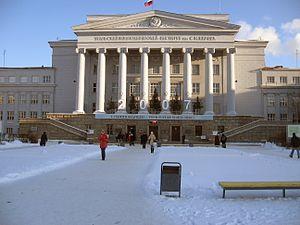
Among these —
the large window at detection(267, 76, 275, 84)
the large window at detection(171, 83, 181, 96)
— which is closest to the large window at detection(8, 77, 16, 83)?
the large window at detection(171, 83, 181, 96)

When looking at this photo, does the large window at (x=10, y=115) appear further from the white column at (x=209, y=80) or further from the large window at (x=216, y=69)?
the large window at (x=216, y=69)

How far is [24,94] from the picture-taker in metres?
72.7

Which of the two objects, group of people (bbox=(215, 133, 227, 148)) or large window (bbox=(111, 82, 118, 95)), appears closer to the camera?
group of people (bbox=(215, 133, 227, 148))

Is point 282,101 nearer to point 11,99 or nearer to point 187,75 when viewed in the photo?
point 187,75

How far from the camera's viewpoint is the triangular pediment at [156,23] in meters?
62.5

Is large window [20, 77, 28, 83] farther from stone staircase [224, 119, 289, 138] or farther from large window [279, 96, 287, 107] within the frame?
large window [279, 96, 287, 107]

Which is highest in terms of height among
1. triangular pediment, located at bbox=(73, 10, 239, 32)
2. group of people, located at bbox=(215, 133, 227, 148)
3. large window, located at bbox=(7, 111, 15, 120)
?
triangular pediment, located at bbox=(73, 10, 239, 32)

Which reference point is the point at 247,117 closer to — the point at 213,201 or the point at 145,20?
the point at 145,20

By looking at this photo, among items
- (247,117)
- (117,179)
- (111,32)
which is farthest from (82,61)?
(117,179)

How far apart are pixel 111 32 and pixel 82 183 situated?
5353cm

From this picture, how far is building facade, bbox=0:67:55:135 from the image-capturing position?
72.2 m

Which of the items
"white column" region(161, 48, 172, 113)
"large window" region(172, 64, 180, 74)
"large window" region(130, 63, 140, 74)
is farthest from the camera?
"large window" region(130, 63, 140, 74)

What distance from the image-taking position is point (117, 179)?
14023 mm

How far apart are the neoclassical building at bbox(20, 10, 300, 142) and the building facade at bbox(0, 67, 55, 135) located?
235 cm
